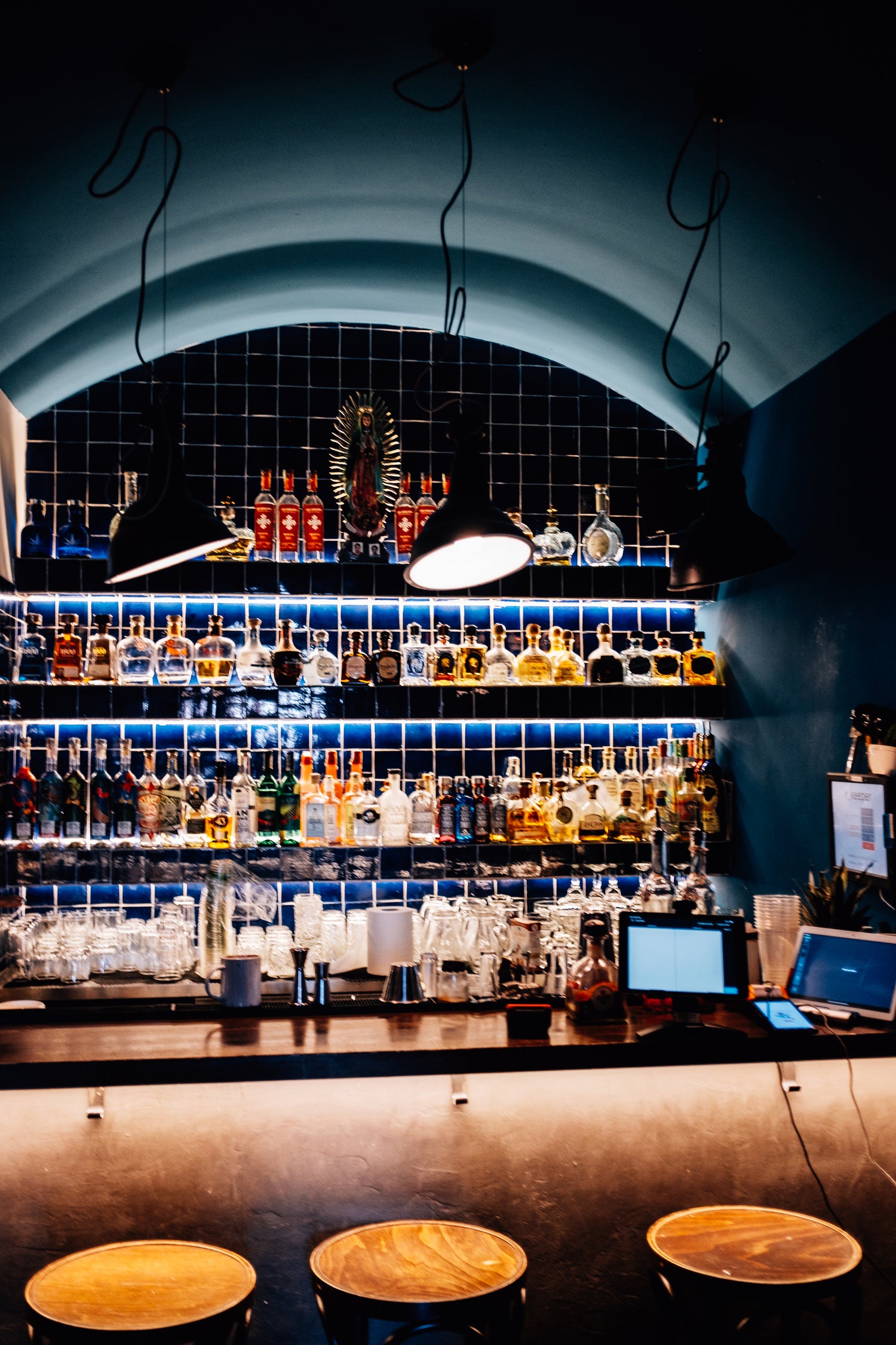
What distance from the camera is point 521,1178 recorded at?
108 inches

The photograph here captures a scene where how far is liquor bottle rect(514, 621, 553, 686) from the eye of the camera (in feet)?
15.8

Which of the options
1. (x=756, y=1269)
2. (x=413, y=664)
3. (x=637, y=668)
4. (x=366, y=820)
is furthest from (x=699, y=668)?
(x=756, y=1269)

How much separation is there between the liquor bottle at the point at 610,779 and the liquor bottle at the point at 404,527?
1247mm

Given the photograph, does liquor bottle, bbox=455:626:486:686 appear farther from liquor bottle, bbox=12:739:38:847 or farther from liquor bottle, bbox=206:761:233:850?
liquor bottle, bbox=12:739:38:847

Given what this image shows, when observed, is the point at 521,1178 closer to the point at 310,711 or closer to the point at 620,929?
the point at 620,929

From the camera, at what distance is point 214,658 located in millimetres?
4633

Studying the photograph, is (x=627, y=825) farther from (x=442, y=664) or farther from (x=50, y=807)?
(x=50, y=807)

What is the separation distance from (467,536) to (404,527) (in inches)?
79.6

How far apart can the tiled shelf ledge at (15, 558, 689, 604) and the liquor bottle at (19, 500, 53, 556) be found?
0.41ft

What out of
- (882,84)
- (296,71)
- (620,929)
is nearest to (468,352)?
(296,71)

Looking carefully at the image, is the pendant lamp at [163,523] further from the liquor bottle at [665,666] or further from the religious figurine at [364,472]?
the liquor bottle at [665,666]

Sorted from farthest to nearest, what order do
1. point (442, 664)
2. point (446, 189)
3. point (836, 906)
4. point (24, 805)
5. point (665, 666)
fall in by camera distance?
point (665, 666), point (442, 664), point (24, 805), point (446, 189), point (836, 906)

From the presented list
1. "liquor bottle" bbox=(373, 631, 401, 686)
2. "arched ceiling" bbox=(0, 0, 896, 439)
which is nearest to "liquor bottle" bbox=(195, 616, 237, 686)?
"liquor bottle" bbox=(373, 631, 401, 686)

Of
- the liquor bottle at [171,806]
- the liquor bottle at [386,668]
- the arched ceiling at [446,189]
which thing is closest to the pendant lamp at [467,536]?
the arched ceiling at [446,189]
